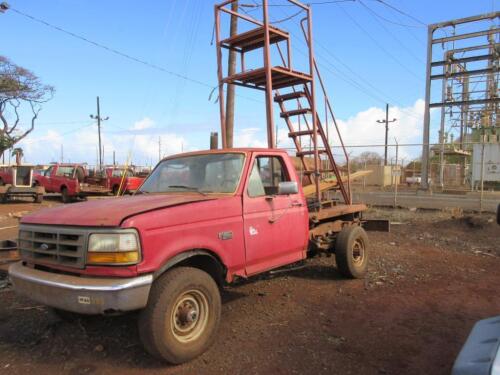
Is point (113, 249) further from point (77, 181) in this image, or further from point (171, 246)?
point (77, 181)

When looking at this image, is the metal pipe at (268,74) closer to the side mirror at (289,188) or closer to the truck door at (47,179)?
the side mirror at (289,188)

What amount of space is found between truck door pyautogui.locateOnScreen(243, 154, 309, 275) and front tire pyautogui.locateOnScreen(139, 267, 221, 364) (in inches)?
29.6

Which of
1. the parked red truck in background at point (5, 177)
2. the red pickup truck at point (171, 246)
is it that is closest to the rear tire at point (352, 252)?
the red pickup truck at point (171, 246)

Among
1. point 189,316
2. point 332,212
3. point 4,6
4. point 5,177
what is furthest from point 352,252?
point 5,177

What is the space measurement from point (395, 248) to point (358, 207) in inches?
85.8

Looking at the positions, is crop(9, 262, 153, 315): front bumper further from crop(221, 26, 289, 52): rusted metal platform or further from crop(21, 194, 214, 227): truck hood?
crop(221, 26, 289, 52): rusted metal platform

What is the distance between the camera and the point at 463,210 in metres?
14.3

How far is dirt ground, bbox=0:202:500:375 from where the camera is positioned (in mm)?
4004

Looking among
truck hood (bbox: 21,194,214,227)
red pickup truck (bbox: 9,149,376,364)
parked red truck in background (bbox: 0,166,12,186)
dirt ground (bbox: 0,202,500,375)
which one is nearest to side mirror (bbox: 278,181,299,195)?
red pickup truck (bbox: 9,149,376,364)

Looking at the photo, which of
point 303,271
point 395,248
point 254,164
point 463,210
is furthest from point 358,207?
point 463,210

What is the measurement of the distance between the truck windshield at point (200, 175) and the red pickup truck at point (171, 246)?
13 millimetres

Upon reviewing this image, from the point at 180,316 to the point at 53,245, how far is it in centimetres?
130

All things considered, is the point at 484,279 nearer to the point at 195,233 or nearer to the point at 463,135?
the point at 195,233

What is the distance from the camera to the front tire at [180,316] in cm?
378
